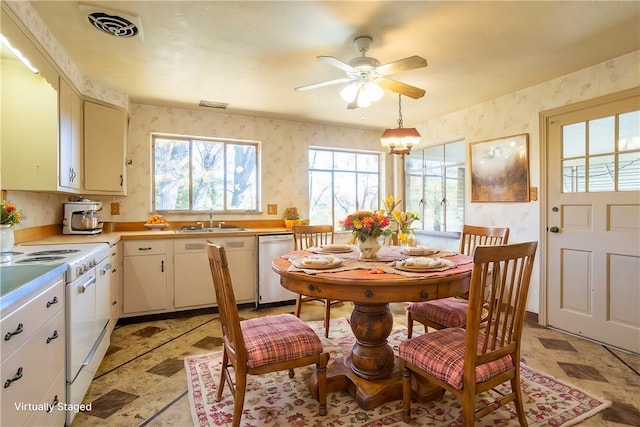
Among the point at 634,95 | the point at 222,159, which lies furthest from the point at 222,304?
the point at 634,95

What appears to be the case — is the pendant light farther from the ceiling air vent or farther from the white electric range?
the white electric range

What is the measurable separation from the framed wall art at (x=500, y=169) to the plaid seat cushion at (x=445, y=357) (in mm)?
2315

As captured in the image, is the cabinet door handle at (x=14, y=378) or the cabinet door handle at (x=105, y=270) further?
the cabinet door handle at (x=105, y=270)

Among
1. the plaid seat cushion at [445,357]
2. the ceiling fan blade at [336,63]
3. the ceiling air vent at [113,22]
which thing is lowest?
the plaid seat cushion at [445,357]

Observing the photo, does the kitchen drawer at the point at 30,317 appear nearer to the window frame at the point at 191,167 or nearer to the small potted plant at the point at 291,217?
the window frame at the point at 191,167

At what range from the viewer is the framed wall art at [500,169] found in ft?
11.1

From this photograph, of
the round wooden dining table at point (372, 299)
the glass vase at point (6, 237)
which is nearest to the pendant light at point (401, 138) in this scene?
the round wooden dining table at point (372, 299)

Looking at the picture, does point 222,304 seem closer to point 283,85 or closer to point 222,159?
point 283,85

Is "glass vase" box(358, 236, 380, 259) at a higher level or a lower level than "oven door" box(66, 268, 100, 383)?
higher

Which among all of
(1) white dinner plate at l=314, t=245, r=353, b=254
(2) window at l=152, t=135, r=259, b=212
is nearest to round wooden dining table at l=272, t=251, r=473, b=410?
(1) white dinner plate at l=314, t=245, r=353, b=254

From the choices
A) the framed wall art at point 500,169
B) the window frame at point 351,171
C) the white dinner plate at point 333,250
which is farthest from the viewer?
the window frame at point 351,171

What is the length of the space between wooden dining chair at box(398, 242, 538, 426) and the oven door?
1726mm

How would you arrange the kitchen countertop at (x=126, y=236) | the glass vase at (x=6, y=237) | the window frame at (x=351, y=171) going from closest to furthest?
1. the glass vase at (x=6, y=237)
2. the kitchen countertop at (x=126, y=236)
3. the window frame at (x=351, y=171)

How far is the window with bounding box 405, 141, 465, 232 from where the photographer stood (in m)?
4.32
